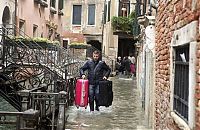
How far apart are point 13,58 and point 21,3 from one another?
25.4 ft

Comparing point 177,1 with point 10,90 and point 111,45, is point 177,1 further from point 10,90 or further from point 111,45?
point 111,45

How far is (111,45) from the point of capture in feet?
123

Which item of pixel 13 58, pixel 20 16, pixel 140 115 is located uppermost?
pixel 20 16

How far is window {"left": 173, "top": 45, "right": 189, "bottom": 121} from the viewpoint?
5504 mm

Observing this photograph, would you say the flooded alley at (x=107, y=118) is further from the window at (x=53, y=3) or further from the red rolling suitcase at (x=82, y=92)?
the window at (x=53, y=3)

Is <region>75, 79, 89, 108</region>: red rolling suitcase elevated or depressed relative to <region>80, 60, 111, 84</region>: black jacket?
depressed

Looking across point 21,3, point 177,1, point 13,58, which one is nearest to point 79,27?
point 21,3

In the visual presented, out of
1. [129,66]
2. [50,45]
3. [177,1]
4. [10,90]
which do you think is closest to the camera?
[177,1]

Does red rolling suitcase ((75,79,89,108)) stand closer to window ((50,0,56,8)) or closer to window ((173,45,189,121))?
window ((173,45,189,121))

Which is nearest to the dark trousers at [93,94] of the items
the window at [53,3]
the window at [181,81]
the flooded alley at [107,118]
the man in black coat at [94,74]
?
the man in black coat at [94,74]

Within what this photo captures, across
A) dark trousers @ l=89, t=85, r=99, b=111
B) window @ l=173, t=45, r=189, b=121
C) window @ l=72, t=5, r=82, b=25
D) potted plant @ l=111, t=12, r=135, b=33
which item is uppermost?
window @ l=72, t=5, r=82, b=25

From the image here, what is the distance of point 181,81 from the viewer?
5.89 m

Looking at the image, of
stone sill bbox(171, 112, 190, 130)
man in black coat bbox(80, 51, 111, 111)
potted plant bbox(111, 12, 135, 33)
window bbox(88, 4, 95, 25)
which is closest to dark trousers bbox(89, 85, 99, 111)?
man in black coat bbox(80, 51, 111, 111)

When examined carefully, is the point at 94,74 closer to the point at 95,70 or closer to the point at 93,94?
the point at 95,70
